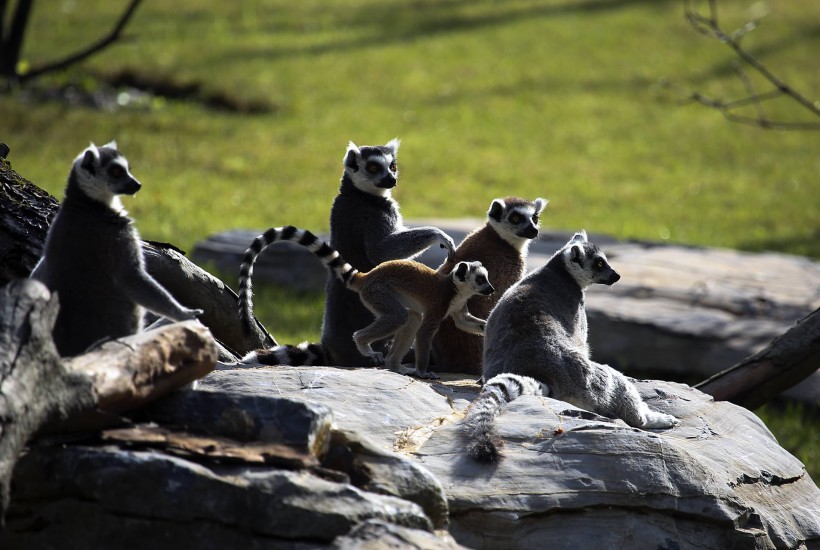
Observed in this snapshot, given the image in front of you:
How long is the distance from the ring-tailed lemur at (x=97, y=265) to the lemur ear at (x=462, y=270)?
1.83 m

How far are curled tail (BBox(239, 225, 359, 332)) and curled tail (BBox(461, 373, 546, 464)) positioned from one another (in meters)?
1.36

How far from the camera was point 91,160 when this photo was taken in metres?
4.43

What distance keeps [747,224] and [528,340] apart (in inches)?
432

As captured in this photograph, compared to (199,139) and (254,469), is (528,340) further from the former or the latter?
(199,139)

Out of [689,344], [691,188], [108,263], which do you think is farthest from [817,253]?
[108,263]

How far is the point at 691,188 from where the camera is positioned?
16.8 meters

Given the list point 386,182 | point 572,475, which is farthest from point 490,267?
point 572,475

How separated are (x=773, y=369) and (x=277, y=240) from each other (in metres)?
3.09

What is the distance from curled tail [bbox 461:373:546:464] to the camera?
4.28 metres

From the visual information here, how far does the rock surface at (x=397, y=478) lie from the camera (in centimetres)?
338

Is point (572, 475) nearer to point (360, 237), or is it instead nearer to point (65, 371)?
point (65, 371)

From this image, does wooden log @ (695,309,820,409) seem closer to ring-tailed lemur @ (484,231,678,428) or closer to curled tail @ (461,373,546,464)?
ring-tailed lemur @ (484,231,678,428)

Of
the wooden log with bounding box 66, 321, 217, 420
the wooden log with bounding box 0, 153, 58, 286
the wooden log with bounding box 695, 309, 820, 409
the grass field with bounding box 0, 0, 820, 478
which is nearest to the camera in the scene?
the wooden log with bounding box 66, 321, 217, 420

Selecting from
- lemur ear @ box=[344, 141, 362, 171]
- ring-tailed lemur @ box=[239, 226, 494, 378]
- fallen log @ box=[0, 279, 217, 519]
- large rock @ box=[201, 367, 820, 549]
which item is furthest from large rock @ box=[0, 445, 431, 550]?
lemur ear @ box=[344, 141, 362, 171]
